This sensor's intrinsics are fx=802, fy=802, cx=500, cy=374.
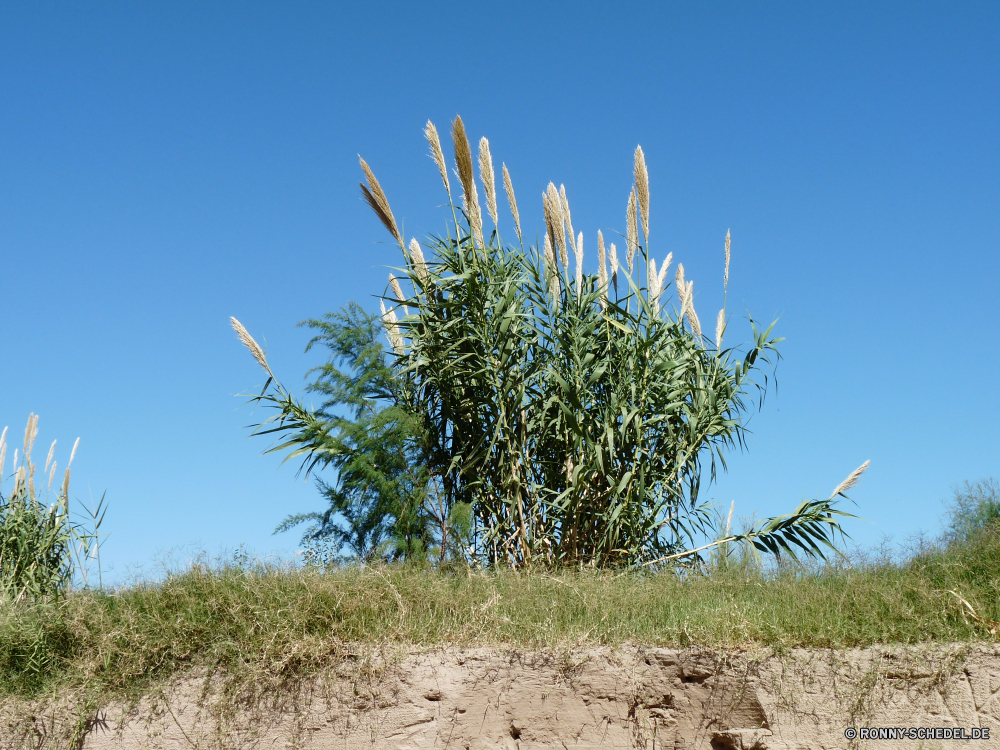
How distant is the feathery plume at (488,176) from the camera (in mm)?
7555

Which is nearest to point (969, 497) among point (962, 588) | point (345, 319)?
A: point (962, 588)

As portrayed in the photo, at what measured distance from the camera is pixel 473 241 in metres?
7.54

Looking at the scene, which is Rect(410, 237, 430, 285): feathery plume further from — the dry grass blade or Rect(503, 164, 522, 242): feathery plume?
the dry grass blade

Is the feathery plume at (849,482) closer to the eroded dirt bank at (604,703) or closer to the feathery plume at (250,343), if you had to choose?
the eroded dirt bank at (604,703)

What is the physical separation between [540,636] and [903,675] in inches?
84.4

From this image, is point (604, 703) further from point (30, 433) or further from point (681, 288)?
point (30, 433)

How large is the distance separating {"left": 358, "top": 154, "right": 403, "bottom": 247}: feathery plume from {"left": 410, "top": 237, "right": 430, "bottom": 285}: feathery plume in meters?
0.22

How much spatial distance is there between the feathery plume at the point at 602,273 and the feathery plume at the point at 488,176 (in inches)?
43.2

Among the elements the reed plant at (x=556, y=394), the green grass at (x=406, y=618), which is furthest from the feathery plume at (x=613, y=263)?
the green grass at (x=406, y=618)

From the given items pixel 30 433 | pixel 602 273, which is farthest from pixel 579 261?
pixel 30 433

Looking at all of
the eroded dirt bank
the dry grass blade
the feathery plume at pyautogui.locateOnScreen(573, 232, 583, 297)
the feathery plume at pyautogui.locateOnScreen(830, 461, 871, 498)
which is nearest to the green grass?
the dry grass blade

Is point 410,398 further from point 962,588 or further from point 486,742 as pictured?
point 962,588

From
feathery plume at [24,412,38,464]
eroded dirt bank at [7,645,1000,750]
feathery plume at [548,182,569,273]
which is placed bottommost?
eroded dirt bank at [7,645,1000,750]

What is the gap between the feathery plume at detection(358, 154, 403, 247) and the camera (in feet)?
24.7
